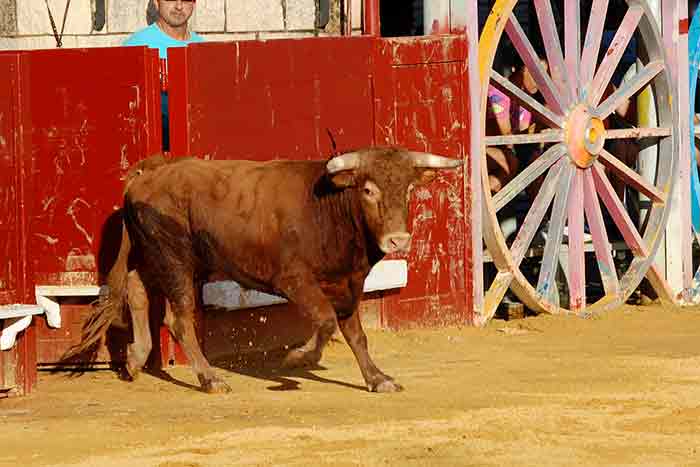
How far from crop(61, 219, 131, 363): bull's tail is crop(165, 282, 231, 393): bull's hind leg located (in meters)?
0.30

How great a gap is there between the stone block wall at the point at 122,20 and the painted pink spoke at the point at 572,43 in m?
2.33

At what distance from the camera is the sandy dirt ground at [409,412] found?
6121 millimetres

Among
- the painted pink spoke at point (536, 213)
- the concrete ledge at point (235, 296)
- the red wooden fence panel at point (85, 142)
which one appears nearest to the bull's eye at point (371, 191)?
the concrete ledge at point (235, 296)

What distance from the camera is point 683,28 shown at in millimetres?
11906

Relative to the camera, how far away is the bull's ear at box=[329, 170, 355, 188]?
7867 mm

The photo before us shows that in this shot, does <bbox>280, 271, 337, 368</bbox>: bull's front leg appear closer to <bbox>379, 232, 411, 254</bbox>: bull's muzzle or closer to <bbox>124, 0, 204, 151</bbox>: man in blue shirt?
<bbox>379, 232, 411, 254</bbox>: bull's muzzle

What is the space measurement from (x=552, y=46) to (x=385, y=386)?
404cm

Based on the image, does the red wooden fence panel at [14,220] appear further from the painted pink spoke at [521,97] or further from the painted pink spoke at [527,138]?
the painted pink spoke at [521,97]

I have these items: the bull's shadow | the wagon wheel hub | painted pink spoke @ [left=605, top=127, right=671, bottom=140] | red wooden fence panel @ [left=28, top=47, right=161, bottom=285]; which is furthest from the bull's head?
painted pink spoke @ [left=605, top=127, right=671, bottom=140]

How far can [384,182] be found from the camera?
768 cm

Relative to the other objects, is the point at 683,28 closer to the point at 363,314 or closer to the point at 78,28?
the point at 363,314

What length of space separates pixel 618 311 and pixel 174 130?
151 inches

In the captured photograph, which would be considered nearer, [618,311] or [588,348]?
[588,348]

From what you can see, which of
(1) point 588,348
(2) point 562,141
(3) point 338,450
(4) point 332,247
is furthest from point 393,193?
(2) point 562,141
